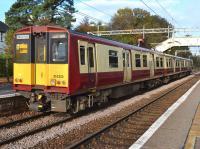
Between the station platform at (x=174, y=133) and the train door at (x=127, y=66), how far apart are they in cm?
532

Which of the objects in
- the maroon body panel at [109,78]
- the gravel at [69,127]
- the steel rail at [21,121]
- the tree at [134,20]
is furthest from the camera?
the tree at [134,20]

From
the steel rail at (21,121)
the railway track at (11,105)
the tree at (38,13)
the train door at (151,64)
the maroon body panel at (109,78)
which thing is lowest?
the steel rail at (21,121)

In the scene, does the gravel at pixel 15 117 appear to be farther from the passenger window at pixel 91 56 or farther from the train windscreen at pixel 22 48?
the passenger window at pixel 91 56

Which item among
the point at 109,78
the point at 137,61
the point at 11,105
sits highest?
the point at 137,61

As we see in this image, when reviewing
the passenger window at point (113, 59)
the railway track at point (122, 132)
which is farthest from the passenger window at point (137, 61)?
the railway track at point (122, 132)

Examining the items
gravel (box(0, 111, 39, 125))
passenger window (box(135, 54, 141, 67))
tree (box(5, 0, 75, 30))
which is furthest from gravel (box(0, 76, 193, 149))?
tree (box(5, 0, 75, 30))

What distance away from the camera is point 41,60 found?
1416 centimetres

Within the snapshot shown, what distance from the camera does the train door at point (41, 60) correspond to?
551 inches

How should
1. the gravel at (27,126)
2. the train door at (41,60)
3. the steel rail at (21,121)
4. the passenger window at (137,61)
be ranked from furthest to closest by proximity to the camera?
the passenger window at (137,61)
the train door at (41,60)
the steel rail at (21,121)
the gravel at (27,126)

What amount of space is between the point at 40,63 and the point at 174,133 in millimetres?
5524

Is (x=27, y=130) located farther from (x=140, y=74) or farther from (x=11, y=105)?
(x=140, y=74)

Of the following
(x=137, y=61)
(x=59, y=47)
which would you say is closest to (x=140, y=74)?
(x=137, y=61)

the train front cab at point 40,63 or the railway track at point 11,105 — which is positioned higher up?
the train front cab at point 40,63

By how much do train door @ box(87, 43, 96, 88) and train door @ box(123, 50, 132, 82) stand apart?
191 inches
